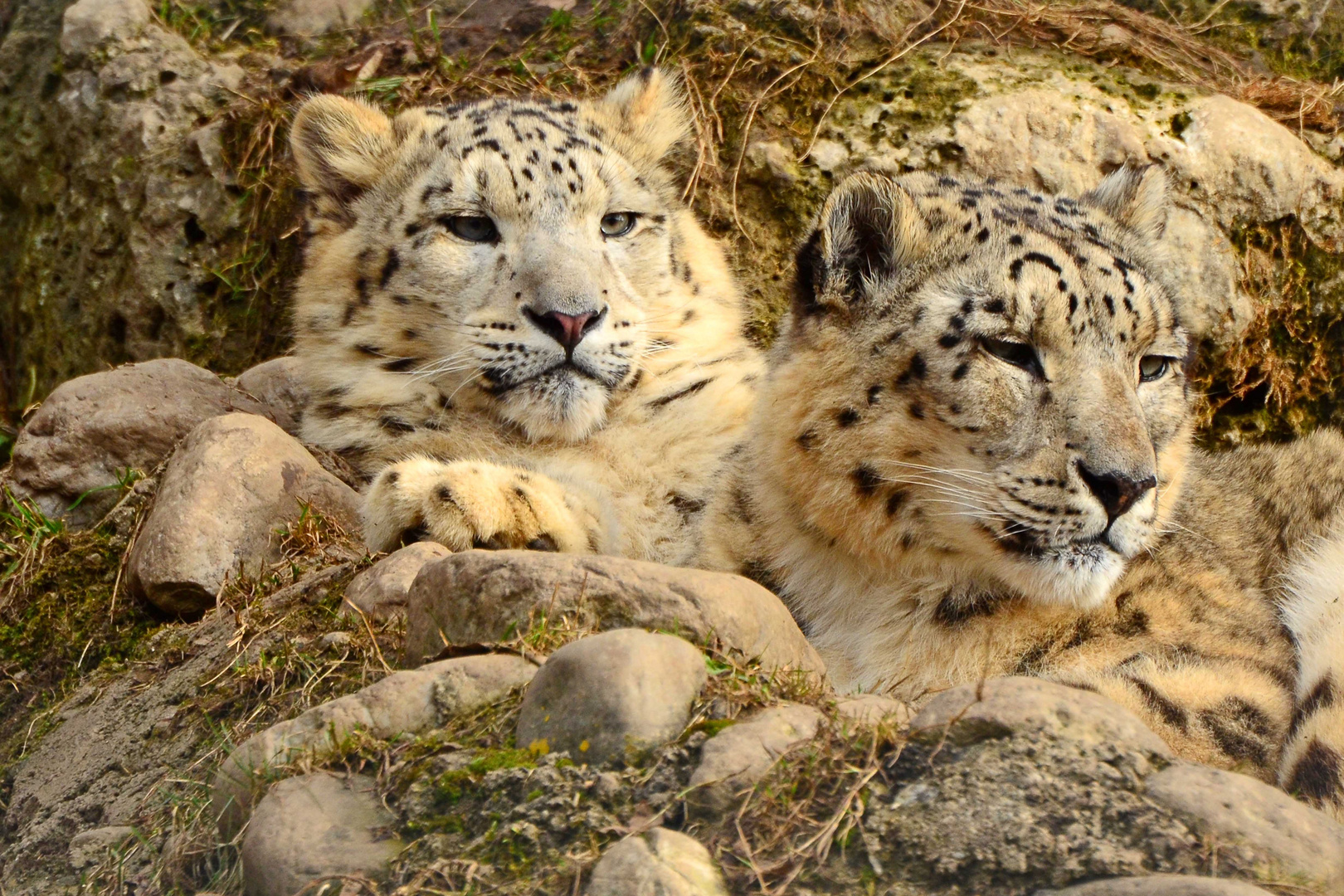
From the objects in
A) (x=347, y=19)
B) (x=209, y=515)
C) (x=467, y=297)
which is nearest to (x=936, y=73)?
(x=467, y=297)

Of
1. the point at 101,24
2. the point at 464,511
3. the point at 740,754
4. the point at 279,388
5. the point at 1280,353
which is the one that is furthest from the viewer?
the point at 101,24

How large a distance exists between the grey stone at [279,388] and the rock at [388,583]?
8.11 feet

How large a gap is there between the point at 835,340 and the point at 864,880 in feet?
7.03

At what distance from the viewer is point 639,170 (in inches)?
251

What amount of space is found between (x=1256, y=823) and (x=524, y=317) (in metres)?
3.48

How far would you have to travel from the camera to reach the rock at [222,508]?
16.7ft

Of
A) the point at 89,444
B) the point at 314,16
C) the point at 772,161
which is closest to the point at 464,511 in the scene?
the point at 89,444

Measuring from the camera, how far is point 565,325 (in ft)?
17.6

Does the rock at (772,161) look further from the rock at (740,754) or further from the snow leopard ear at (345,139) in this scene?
the rock at (740,754)

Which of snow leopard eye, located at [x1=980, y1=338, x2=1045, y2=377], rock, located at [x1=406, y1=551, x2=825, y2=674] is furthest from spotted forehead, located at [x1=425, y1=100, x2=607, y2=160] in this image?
rock, located at [x1=406, y1=551, x2=825, y2=674]

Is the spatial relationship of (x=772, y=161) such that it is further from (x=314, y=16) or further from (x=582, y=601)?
(x=582, y=601)

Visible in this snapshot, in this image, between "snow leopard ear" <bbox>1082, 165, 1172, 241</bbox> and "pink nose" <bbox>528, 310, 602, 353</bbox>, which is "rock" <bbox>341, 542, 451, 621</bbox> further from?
"snow leopard ear" <bbox>1082, 165, 1172, 241</bbox>

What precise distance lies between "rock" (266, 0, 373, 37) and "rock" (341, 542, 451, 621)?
546 cm

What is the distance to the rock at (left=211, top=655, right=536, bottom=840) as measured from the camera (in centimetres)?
322
